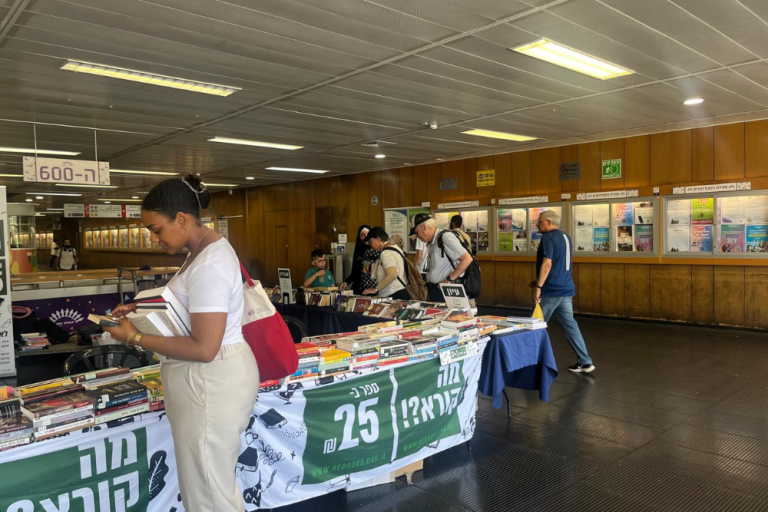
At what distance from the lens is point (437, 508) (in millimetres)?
3010

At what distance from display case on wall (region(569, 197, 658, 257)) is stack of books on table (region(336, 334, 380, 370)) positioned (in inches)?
283

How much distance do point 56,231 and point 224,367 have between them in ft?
121

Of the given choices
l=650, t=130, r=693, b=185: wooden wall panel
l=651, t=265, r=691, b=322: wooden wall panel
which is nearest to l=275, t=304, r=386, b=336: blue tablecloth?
l=651, t=265, r=691, b=322: wooden wall panel

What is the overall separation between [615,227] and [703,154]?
1725 millimetres

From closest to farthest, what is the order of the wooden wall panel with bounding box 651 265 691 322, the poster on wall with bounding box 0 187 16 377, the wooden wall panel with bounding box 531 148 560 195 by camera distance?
the poster on wall with bounding box 0 187 16 377 → the wooden wall panel with bounding box 651 265 691 322 → the wooden wall panel with bounding box 531 148 560 195

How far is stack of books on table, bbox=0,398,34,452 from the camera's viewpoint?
2.01m

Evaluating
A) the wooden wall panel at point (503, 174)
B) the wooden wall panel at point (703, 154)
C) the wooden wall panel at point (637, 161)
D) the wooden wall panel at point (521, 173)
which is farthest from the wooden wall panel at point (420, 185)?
the wooden wall panel at point (703, 154)

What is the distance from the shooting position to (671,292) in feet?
28.9

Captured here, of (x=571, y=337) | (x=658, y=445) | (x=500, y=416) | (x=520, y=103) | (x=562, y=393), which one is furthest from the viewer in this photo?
(x=520, y=103)

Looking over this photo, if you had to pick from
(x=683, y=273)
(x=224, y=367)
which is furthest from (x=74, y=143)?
(x=683, y=273)

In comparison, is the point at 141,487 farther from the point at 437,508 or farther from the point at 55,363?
the point at 55,363

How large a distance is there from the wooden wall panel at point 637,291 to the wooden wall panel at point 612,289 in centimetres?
8

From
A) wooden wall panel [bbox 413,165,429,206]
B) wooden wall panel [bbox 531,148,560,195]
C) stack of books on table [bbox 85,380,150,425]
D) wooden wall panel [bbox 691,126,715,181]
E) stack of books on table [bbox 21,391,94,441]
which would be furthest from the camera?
wooden wall panel [bbox 413,165,429,206]

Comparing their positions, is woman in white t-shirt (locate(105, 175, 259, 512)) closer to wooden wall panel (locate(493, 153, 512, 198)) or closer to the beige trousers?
the beige trousers
